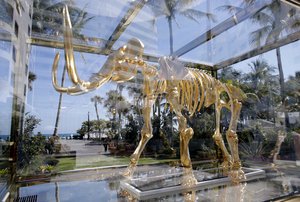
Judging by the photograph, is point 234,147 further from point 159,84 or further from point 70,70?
point 70,70

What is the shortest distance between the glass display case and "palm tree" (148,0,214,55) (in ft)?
0.10

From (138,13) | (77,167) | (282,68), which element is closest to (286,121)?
(282,68)

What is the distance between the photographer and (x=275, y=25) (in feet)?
22.3

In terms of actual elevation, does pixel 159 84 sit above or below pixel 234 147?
above

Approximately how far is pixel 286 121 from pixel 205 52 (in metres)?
3.50

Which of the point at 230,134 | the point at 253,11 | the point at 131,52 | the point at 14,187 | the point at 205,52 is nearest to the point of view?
the point at 131,52

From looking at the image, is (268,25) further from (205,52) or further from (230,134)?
(230,134)

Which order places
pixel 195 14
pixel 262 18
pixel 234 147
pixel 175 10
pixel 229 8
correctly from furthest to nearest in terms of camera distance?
pixel 262 18, pixel 195 14, pixel 175 10, pixel 229 8, pixel 234 147

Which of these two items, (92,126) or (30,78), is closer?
(30,78)

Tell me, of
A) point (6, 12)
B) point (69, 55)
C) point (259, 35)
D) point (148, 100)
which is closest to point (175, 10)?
point (259, 35)

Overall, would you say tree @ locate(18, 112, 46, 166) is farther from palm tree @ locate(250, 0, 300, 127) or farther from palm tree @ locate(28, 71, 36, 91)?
palm tree @ locate(250, 0, 300, 127)

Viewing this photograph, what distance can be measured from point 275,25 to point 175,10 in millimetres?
3523

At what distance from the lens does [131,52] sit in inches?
120

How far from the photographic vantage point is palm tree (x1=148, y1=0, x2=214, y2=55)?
18.3 feet
